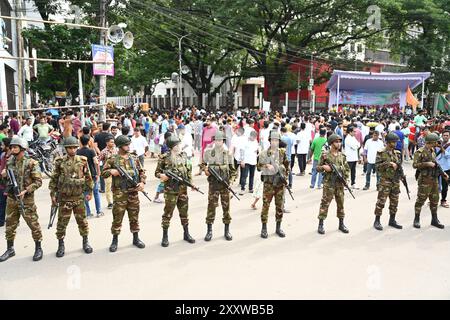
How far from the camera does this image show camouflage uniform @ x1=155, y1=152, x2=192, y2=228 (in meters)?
6.44

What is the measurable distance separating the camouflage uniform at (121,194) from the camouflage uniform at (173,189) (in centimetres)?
43

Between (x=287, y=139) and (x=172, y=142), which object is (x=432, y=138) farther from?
(x=172, y=142)

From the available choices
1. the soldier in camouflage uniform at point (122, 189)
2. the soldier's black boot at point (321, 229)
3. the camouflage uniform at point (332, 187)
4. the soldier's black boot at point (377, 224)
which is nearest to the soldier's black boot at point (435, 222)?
the soldier's black boot at point (377, 224)

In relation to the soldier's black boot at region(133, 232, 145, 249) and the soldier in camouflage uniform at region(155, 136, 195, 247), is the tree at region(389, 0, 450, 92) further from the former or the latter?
the soldier's black boot at region(133, 232, 145, 249)

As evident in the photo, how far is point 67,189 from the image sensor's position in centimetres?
596

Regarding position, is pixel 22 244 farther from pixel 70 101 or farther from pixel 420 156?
pixel 70 101

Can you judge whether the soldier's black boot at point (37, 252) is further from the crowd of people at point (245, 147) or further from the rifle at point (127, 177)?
the rifle at point (127, 177)

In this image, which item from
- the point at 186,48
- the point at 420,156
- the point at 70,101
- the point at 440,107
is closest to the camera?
the point at 420,156

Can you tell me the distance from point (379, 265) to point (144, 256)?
131 inches

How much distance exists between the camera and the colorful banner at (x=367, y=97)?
24984 millimetres

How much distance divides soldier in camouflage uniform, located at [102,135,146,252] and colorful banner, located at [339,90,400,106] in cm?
2067

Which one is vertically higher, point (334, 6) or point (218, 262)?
point (334, 6)

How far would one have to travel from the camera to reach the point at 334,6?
27828 millimetres
